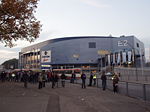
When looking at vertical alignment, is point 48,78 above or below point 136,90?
above

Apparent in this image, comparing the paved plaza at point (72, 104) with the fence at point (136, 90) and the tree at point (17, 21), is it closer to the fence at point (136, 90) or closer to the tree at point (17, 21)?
the fence at point (136, 90)

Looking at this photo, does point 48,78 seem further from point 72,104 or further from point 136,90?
point 72,104

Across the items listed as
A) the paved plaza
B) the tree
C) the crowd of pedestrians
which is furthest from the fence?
the tree

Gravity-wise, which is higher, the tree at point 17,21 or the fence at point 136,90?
the tree at point 17,21

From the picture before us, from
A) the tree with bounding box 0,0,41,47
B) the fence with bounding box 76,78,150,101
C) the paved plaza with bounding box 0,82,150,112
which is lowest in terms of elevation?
the paved plaza with bounding box 0,82,150,112

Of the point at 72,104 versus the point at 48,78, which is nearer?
the point at 72,104

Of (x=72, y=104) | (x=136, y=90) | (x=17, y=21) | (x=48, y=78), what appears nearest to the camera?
(x=72, y=104)

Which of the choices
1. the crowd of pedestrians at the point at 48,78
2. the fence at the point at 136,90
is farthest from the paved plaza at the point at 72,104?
the crowd of pedestrians at the point at 48,78

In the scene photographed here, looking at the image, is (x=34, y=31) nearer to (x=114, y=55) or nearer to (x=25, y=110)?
(x=25, y=110)

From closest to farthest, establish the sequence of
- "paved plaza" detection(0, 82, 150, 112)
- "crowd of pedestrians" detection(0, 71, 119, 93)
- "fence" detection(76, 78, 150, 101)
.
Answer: "paved plaza" detection(0, 82, 150, 112) < "fence" detection(76, 78, 150, 101) < "crowd of pedestrians" detection(0, 71, 119, 93)

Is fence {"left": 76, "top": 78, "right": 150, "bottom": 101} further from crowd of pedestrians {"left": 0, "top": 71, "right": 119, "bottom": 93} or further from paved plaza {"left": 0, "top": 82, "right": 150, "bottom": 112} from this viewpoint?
crowd of pedestrians {"left": 0, "top": 71, "right": 119, "bottom": 93}

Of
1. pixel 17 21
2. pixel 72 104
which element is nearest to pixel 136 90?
pixel 72 104

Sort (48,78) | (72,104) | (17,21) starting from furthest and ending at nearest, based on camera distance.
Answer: (48,78)
(17,21)
(72,104)

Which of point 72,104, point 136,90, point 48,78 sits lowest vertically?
point 72,104
